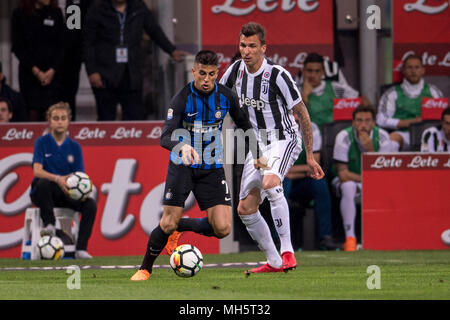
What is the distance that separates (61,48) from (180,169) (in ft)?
15.0

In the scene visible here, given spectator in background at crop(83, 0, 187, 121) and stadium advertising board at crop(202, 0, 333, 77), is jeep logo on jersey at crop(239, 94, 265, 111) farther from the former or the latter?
stadium advertising board at crop(202, 0, 333, 77)

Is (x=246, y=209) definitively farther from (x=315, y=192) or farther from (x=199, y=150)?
(x=315, y=192)

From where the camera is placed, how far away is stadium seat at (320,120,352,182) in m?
12.0

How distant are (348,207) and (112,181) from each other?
260 centimetres

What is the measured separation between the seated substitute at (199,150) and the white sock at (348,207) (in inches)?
144

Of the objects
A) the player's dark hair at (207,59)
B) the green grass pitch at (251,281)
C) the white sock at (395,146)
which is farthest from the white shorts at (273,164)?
the white sock at (395,146)

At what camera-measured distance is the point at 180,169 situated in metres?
7.88

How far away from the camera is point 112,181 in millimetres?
11391

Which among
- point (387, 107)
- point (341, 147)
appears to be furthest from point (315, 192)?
point (387, 107)

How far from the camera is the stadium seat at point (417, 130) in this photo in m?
11.9

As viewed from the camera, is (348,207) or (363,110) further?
(363,110)

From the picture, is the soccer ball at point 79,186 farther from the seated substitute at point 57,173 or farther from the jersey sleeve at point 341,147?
the jersey sleeve at point 341,147

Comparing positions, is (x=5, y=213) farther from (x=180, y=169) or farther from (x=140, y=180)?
(x=180, y=169)
